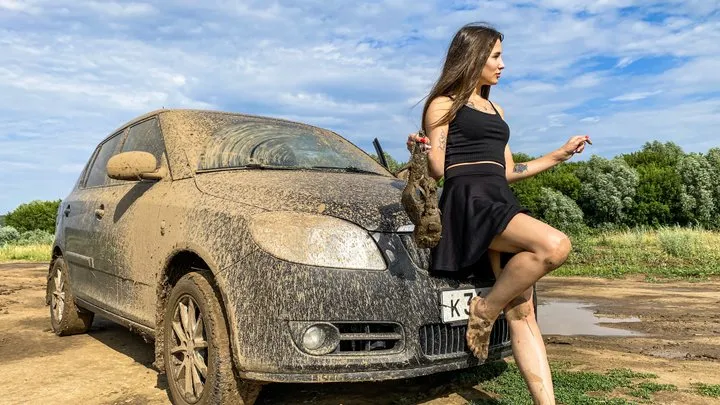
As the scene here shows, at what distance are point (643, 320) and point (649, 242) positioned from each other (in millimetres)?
13229

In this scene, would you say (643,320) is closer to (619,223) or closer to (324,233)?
(324,233)

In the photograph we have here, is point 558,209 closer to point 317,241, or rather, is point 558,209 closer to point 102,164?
point 102,164

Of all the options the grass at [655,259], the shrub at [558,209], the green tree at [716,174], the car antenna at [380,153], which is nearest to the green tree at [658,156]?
the green tree at [716,174]

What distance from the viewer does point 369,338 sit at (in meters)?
2.46

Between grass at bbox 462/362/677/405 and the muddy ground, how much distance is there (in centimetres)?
10

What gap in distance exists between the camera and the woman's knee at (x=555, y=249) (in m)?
2.40

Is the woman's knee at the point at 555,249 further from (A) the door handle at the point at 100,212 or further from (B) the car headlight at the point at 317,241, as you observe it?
(A) the door handle at the point at 100,212

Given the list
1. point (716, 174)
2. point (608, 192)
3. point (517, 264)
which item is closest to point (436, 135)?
point (517, 264)

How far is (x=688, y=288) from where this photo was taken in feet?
27.7

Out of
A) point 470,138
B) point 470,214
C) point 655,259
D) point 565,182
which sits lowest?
point 655,259

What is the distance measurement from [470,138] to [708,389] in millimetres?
2034

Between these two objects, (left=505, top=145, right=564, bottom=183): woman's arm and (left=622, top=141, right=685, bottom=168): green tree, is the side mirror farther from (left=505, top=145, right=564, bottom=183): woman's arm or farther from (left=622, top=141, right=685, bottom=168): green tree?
(left=622, top=141, right=685, bottom=168): green tree

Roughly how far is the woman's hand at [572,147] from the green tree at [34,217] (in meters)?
38.5

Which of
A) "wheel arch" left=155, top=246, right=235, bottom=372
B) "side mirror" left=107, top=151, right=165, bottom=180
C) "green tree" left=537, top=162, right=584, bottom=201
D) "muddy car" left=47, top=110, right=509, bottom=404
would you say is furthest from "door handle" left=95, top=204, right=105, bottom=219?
"green tree" left=537, top=162, right=584, bottom=201
